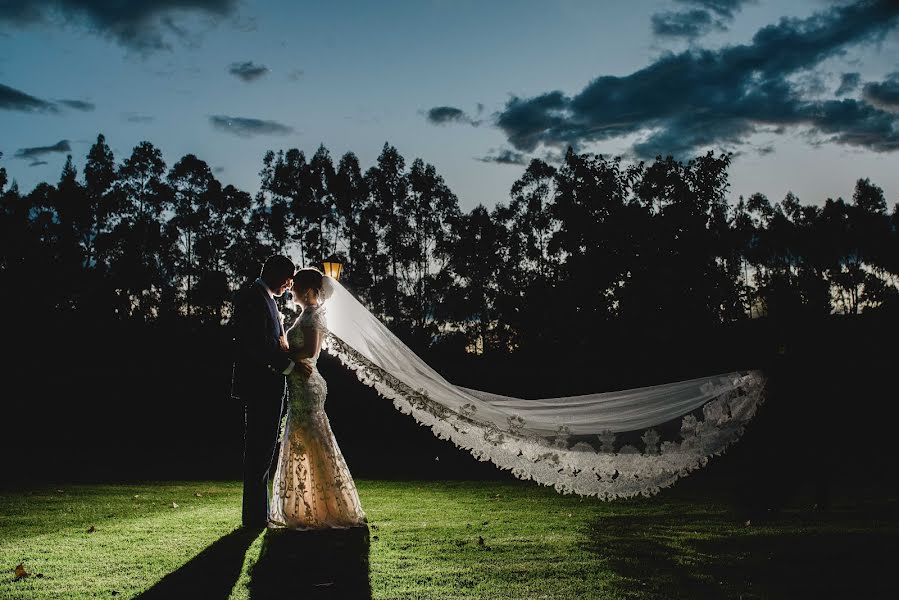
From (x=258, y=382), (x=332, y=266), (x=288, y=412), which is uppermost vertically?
(x=332, y=266)

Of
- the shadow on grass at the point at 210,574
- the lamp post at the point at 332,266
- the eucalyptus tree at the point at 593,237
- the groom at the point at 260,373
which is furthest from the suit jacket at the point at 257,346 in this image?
the eucalyptus tree at the point at 593,237

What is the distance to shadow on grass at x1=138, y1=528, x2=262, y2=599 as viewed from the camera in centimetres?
482

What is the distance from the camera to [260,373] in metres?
6.82

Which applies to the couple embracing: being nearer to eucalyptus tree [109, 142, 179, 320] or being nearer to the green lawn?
the green lawn

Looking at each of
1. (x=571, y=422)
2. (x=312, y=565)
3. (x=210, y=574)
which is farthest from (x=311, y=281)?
(x=571, y=422)

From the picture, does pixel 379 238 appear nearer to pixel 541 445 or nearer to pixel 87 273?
pixel 87 273

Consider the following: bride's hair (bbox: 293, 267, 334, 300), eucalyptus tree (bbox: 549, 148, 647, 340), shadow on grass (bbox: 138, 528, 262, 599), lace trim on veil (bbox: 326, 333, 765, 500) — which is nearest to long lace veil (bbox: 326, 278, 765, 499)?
lace trim on veil (bbox: 326, 333, 765, 500)

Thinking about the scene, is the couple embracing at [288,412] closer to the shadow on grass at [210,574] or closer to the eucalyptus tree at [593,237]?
the shadow on grass at [210,574]

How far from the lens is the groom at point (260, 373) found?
6684 millimetres

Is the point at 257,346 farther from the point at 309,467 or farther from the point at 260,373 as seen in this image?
the point at 309,467

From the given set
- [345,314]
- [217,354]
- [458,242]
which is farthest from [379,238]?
[345,314]

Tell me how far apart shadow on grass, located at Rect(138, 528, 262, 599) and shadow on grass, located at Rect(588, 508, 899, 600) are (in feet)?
10.0

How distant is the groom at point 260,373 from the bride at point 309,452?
0.13 metres

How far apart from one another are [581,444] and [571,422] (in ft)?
1.14
